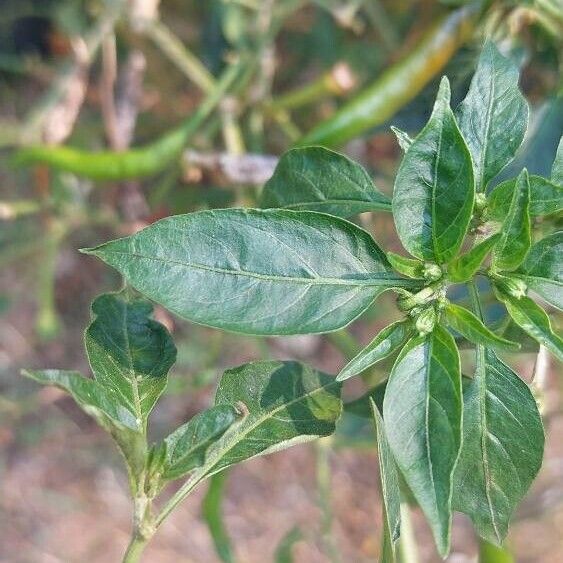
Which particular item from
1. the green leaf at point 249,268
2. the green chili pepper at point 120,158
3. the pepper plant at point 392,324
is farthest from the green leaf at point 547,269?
the green chili pepper at point 120,158

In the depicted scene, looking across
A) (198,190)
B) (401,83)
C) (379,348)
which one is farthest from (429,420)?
(198,190)

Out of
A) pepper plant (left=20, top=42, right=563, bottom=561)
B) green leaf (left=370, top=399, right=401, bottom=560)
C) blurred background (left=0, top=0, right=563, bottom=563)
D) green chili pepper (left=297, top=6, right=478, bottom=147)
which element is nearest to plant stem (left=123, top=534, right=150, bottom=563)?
pepper plant (left=20, top=42, right=563, bottom=561)

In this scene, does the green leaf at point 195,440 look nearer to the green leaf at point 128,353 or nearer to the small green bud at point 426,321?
the green leaf at point 128,353

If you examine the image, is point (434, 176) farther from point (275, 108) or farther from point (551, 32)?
point (275, 108)

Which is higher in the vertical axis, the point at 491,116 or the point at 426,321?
the point at 491,116

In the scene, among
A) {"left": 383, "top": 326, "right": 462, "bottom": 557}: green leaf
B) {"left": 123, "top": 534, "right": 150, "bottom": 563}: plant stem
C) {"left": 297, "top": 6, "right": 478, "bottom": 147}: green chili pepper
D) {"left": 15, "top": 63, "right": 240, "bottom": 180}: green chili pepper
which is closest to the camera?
{"left": 383, "top": 326, "right": 462, "bottom": 557}: green leaf

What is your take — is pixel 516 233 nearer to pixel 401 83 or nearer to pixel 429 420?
pixel 429 420

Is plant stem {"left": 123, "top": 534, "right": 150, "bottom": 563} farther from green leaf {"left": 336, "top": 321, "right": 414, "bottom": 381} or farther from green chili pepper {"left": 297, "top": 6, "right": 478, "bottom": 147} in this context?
green chili pepper {"left": 297, "top": 6, "right": 478, "bottom": 147}
